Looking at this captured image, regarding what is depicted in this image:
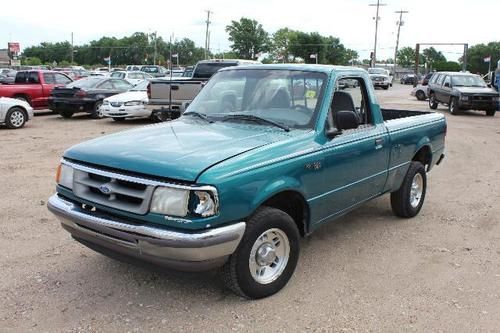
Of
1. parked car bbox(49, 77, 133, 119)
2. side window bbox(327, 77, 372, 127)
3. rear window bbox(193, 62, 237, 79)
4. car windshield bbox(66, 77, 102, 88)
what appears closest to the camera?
side window bbox(327, 77, 372, 127)

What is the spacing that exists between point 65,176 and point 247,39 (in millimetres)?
94546

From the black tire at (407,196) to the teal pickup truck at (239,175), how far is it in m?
0.48

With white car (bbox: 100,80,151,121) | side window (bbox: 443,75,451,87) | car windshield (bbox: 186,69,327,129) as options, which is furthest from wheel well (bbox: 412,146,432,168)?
side window (bbox: 443,75,451,87)

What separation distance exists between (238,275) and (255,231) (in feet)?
1.17

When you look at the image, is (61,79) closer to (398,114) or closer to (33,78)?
(33,78)

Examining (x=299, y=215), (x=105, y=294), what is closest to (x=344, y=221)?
(x=299, y=215)

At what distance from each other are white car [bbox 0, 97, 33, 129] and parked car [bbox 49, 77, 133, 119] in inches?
84.7

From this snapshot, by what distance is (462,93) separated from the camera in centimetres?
2034

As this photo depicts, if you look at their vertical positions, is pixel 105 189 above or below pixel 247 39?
below

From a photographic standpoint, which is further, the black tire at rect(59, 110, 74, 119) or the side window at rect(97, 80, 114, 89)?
the side window at rect(97, 80, 114, 89)

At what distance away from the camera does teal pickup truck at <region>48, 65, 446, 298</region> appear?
3391 millimetres

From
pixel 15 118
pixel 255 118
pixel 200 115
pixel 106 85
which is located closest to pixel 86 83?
pixel 106 85

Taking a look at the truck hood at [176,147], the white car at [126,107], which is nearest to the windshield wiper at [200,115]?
the truck hood at [176,147]

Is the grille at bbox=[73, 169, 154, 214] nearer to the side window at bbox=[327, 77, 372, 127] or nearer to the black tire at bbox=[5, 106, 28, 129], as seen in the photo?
the side window at bbox=[327, 77, 372, 127]
